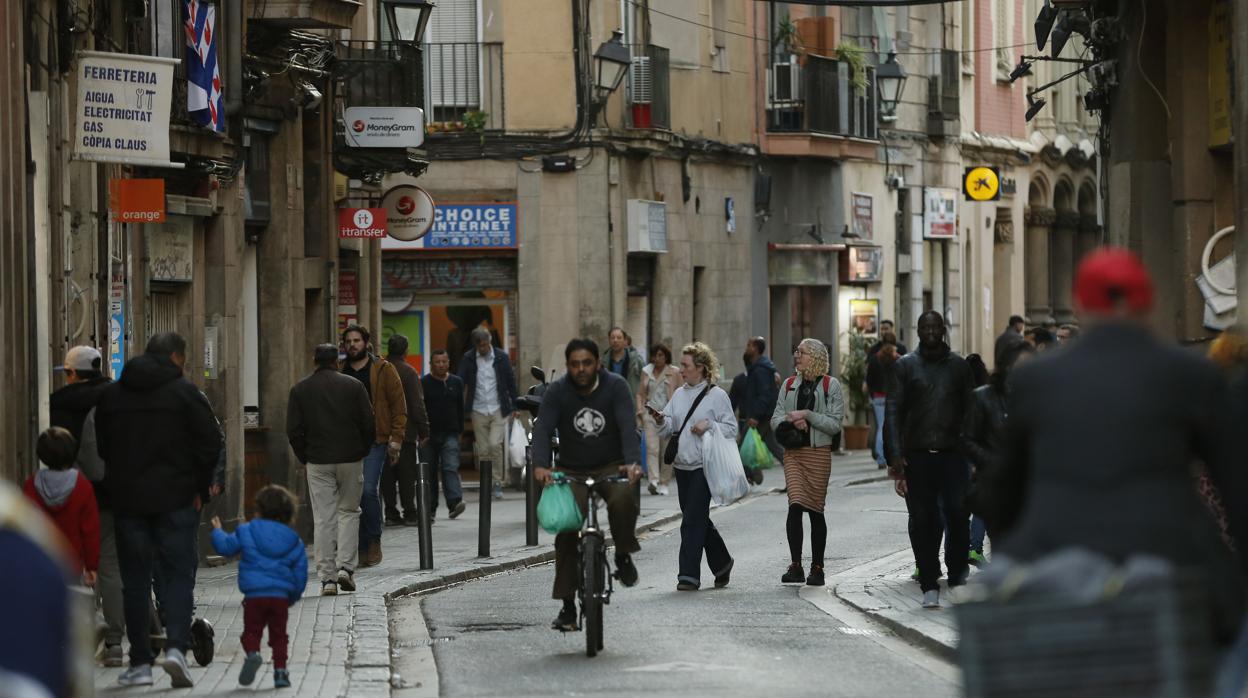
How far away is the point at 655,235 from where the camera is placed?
34250 mm

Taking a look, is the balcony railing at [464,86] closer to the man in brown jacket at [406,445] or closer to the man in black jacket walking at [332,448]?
the man in brown jacket at [406,445]

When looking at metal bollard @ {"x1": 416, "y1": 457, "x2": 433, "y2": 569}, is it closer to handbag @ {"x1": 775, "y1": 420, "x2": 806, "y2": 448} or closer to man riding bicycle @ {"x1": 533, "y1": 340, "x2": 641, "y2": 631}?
handbag @ {"x1": 775, "y1": 420, "x2": 806, "y2": 448}

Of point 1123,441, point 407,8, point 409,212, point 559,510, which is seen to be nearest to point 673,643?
point 559,510

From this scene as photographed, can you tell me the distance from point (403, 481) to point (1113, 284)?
1798 centimetres

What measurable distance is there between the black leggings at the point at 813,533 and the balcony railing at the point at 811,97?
22590mm

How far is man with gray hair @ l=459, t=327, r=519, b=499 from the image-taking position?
26.7 m

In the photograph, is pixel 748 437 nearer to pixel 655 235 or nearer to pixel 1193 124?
pixel 1193 124

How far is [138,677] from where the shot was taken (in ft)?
39.1

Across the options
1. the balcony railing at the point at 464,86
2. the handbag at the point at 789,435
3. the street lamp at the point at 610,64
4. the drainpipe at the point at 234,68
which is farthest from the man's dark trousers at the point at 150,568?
the balcony railing at the point at 464,86

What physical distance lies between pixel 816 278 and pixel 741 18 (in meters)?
4.91

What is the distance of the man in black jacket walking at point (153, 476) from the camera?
1205cm

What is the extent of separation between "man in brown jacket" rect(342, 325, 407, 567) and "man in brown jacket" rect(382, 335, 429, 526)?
1793mm

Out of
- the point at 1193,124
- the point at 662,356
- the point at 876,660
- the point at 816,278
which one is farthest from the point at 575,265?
the point at 876,660

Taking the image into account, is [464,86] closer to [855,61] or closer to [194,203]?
[855,61]
